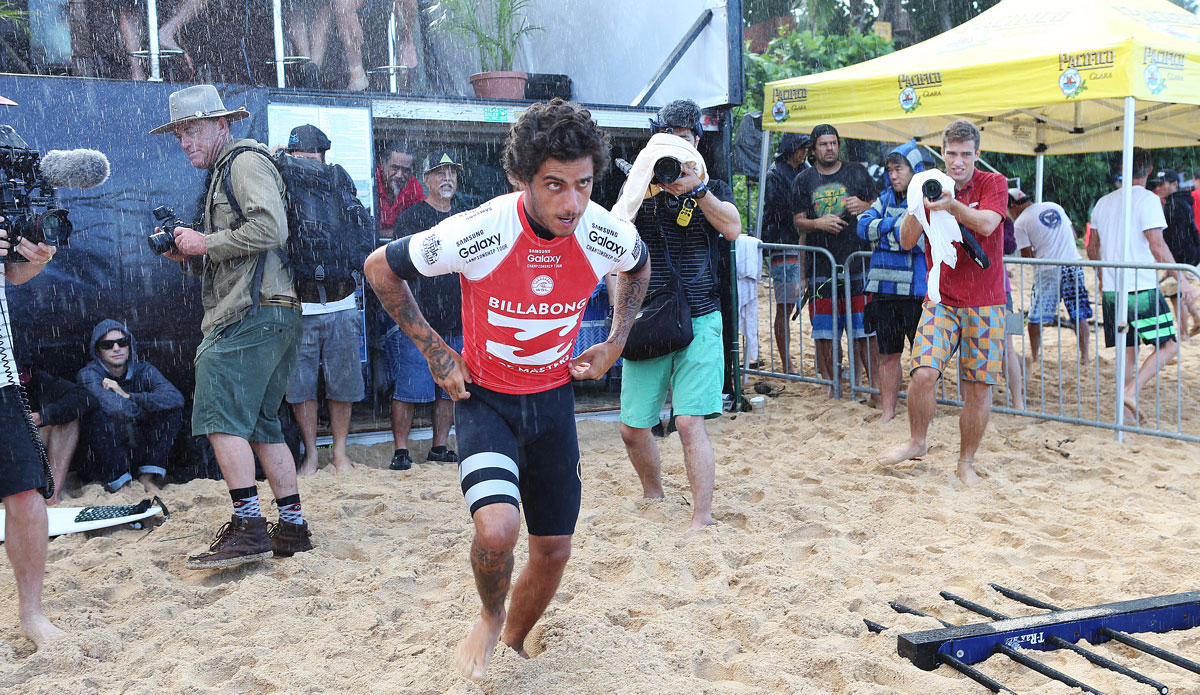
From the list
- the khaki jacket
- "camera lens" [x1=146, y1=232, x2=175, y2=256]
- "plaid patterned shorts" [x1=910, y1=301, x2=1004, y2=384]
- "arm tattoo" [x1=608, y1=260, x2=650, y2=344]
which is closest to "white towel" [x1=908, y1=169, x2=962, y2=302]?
"plaid patterned shorts" [x1=910, y1=301, x2=1004, y2=384]

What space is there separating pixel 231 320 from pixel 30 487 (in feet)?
3.71

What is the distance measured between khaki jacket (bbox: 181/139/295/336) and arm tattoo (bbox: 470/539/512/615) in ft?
6.33

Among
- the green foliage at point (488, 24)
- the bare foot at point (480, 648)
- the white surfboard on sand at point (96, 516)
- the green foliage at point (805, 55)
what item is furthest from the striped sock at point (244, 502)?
the green foliage at point (805, 55)

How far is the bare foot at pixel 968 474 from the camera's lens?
18.6 feet

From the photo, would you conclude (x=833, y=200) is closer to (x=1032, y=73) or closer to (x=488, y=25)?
(x=1032, y=73)

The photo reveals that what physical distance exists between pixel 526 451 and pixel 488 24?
650 cm

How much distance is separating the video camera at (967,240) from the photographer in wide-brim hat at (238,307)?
11.3 feet

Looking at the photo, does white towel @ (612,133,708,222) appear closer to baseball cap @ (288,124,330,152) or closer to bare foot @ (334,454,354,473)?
baseball cap @ (288,124,330,152)

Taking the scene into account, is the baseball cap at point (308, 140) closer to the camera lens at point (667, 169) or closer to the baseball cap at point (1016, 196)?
the camera lens at point (667, 169)

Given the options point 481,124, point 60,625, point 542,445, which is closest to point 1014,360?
point 481,124

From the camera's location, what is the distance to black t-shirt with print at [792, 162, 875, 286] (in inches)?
318

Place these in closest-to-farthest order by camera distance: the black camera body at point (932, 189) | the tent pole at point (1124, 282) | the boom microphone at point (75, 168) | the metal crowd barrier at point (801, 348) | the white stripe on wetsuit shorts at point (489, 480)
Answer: the white stripe on wetsuit shorts at point (489, 480), the boom microphone at point (75, 168), the black camera body at point (932, 189), the tent pole at point (1124, 282), the metal crowd barrier at point (801, 348)

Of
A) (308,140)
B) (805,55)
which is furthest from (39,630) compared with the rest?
(805,55)

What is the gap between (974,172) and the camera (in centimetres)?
561
